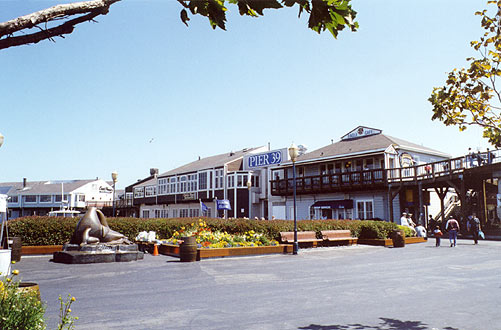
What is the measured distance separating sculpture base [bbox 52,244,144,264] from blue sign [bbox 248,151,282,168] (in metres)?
30.9

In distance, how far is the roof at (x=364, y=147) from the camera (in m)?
36.0

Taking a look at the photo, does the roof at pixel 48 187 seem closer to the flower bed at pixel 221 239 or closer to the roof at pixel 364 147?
the roof at pixel 364 147

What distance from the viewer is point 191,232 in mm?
19266

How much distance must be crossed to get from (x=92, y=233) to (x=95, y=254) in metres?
1.26

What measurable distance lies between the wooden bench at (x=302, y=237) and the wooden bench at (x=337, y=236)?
1.42 feet

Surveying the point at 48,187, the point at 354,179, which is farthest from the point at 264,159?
the point at 48,187

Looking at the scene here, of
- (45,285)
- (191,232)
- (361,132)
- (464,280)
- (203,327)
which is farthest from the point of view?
(361,132)

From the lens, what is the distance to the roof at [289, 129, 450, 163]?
36031mm

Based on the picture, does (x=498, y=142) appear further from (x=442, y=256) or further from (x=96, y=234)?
(x=96, y=234)

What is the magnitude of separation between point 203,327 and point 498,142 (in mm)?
6477

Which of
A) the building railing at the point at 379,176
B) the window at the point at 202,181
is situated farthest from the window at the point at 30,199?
the building railing at the point at 379,176

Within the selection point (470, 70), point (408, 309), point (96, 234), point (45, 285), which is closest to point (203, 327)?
point (408, 309)

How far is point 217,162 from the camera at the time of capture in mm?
53625

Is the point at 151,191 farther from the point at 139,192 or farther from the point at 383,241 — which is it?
the point at 383,241
